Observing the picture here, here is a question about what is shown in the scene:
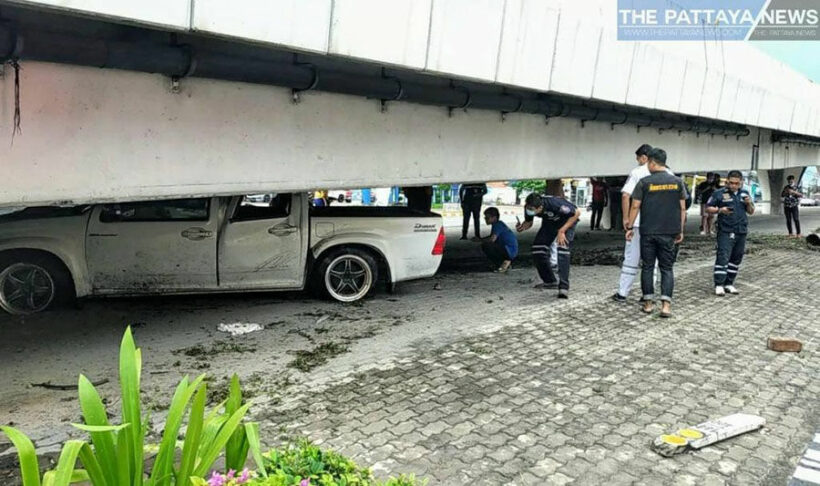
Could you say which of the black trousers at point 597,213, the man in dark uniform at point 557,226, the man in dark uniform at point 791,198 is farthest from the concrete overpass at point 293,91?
the black trousers at point 597,213

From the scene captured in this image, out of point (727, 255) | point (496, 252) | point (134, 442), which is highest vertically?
point (727, 255)

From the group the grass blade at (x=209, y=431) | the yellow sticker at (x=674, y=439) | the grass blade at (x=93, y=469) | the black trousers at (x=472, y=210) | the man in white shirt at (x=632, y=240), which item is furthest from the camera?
the black trousers at (x=472, y=210)

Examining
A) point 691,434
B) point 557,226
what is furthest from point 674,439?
point 557,226

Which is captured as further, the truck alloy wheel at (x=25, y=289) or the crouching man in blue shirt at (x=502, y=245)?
the crouching man in blue shirt at (x=502, y=245)

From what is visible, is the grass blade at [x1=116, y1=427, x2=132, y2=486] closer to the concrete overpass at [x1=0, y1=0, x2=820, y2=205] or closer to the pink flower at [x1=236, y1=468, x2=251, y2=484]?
the pink flower at [x1=236, y1=468, x2=251, y2=484]

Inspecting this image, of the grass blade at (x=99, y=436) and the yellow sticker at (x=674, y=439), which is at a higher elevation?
the grass blade at (x=99, y=436)

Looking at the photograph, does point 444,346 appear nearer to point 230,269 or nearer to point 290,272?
point 290,272

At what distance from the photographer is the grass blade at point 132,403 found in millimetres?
2088

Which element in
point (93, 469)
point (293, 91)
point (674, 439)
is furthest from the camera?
point (293, 91)

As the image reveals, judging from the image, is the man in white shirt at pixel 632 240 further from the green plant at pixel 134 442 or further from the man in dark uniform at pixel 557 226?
the green plant at pixel 134 442

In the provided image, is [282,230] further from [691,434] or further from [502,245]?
[691,434]

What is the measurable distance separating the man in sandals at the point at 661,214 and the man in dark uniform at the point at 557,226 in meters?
1.01

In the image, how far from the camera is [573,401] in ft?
14.0

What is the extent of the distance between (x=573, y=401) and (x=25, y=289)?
6038 millimetres
